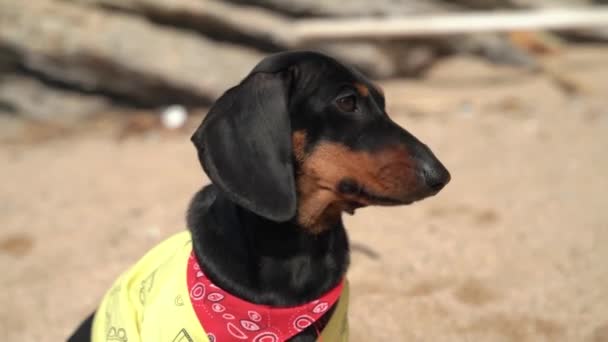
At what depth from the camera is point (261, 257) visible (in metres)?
2.45

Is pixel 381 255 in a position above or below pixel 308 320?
below

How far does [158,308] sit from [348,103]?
3.33 feet

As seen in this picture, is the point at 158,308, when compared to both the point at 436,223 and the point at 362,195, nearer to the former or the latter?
the point at 362,195

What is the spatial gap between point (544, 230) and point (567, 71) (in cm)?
482

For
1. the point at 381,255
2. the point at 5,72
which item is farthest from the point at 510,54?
the point at 5,72

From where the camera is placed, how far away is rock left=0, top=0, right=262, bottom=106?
831 cm

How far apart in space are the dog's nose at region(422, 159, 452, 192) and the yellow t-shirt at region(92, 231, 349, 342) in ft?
2.10

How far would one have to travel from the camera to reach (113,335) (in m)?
2.64

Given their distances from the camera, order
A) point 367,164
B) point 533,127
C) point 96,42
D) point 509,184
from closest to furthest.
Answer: point 367,164 → point 509,184 → point 533,127 → point 96,42

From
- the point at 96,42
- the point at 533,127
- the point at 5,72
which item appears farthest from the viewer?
the point at 5,72

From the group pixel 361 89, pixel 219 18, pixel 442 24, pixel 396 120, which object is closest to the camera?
pixel 361 89

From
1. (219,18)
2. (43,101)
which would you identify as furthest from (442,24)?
(43,101)

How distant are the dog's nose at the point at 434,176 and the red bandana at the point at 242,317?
601 millimetres

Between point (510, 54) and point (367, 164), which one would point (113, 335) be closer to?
point (367, 164)
